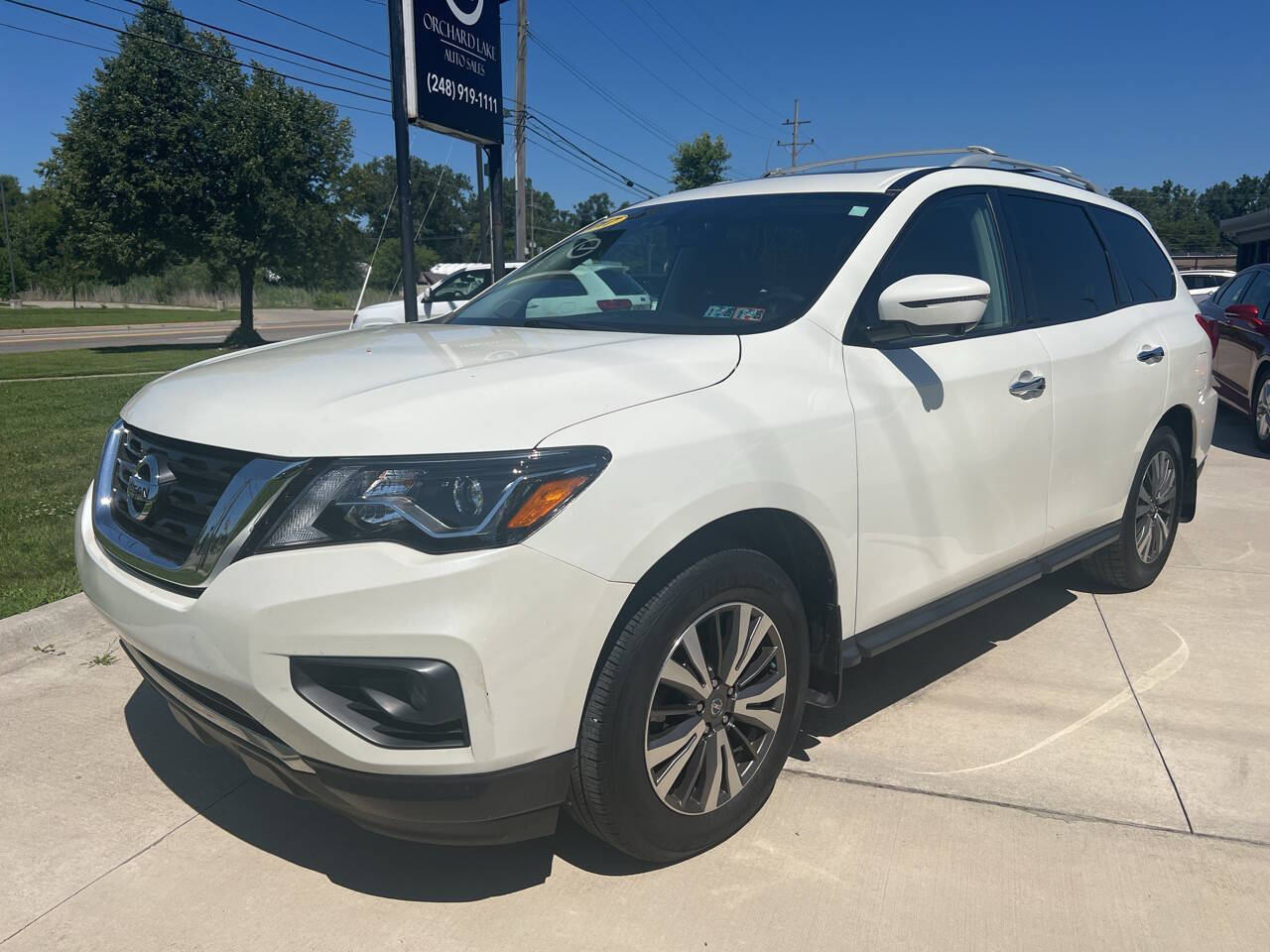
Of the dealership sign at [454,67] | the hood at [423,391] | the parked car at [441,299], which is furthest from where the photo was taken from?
the parked car at [441,299]

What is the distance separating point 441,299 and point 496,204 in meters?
2.82

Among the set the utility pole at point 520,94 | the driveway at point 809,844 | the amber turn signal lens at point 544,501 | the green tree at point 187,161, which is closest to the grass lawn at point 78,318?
the green tree at point 187,161

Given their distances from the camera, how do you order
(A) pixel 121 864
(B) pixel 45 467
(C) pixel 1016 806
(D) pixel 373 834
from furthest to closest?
(B) pixel 45 467
(C) pixel 1016 806
(D) pixel 373 834
(A) pixel 121 864

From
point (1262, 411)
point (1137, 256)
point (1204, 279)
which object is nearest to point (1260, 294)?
point (1262, 411)

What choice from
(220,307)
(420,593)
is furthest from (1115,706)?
(220,307)

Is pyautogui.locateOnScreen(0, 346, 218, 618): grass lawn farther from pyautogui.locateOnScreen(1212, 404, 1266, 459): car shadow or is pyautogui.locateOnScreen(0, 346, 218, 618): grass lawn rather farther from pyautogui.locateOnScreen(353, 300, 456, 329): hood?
pyautogui.locateOnScreen(1212, 404, 1266, 459): car shadow

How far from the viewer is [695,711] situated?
2537 millimetres

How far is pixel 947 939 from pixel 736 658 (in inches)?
33.3

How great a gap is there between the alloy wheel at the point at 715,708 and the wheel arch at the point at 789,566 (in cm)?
17

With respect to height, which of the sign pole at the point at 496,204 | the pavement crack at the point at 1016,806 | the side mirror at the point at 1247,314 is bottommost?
the pavement crack at the point at 1016,806

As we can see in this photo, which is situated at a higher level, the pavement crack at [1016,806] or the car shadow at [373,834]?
the pavement crack at [1016,806]

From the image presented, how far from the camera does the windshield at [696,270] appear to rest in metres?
3.09

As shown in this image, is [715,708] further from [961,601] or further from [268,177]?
[268,177]

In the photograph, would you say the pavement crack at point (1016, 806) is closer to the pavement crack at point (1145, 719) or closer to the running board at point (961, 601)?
the pavement crack at point (1145, 719)
